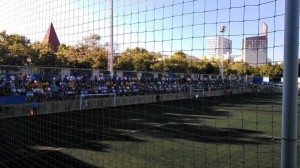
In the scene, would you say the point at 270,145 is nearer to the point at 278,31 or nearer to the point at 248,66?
the point at 248,66

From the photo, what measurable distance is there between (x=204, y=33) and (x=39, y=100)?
47.2 feet

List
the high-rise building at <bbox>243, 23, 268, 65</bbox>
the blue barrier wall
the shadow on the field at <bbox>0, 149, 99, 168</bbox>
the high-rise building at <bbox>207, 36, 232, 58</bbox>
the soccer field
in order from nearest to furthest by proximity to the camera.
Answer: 1. the high-rise building at <bbox>243, 23, 268, 65</bbox>
2. the high-rise building at <bbox>207, 36, 232, 58</bbox>
3. the shadow on the field at <bbox>0, 149, 99, 168</bbox>
4. the soccer field
5. the blue barrier wall

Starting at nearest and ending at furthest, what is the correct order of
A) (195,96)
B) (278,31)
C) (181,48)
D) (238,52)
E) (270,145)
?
1. (278,31)
2. (238,52)
3. (181,48)
4. (270,145)
5. (195,96)

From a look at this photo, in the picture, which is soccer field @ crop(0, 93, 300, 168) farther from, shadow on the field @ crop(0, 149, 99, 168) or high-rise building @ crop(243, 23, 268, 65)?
high-rise building @ crop(243, 23, 268, 65)

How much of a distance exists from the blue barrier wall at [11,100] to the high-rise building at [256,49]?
13832 mm

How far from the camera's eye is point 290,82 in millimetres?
2061

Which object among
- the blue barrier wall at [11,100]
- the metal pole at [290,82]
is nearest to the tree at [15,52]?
the blue barrier wall at [11,100]

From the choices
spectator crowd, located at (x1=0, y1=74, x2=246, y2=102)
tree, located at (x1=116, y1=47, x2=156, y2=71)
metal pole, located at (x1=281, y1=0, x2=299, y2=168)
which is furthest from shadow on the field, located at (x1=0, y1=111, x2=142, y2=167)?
metal pole, located at (x1=281, y1=0, x2=299, y2=168)

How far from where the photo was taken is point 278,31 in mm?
2451

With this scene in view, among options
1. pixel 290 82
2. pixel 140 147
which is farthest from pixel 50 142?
pixel 290 82

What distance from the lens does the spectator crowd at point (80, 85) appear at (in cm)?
1525

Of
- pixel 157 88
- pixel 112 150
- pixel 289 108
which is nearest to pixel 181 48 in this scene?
pixel 289 108

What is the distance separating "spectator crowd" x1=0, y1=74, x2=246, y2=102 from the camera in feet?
50.0

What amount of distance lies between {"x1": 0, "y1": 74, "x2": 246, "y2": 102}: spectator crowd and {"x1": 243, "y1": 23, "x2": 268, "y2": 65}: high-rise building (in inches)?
332
